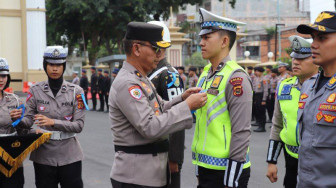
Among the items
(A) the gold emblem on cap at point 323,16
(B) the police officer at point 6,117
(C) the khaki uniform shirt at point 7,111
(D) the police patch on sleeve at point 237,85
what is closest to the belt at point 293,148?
(D) the police patch on sleeve at point 237,85

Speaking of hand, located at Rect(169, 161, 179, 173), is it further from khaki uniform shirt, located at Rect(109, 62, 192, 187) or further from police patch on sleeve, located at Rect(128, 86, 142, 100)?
police patch on sleeve, located at Rect(128, 86, 142, 100)

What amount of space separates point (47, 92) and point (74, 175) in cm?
88

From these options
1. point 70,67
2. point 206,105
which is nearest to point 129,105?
point 206,105

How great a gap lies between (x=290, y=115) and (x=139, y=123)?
173 centimetres

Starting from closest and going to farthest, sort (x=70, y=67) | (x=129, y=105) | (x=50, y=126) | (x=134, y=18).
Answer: (x=129, y=105) → (x=50, y=126) → (x=134, y=18) → (x=70, y=67)

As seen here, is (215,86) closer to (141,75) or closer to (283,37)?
(141,75)

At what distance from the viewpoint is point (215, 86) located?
3.21 meters

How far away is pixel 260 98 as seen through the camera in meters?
14.3

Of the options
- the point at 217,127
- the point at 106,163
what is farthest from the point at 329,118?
the point at 106,163

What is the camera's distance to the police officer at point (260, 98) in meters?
13.1

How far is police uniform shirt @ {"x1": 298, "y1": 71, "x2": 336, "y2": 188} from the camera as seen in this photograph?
2512 millimetres

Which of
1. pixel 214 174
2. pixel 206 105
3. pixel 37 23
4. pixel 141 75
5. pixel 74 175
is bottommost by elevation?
pixel 74 175

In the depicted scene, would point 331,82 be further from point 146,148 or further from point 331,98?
point 146,148

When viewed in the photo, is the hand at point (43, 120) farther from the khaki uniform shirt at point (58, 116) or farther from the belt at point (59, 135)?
the belt at point (59, 135)
